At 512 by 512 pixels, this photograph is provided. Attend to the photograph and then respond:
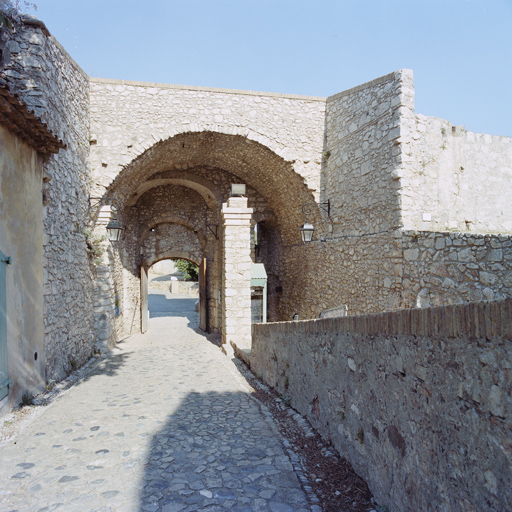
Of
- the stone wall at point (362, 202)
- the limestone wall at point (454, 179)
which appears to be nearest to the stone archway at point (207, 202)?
the stone wall at point (362, 202)

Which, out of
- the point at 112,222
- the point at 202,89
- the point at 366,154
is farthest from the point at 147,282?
the point at 366,154

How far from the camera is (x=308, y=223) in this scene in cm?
858

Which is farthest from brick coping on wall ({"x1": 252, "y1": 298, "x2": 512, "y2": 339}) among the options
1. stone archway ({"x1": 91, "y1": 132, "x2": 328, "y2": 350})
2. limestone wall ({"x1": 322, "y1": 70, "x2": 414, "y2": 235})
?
stone archway ({"x1": 91, "y1": 132, "x2": 328, "y2": 350})

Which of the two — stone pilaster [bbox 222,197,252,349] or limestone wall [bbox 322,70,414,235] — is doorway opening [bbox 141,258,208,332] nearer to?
stone pilaster [bbox 222,197,252,349]

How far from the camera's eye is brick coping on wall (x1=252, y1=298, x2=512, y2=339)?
1.47 m

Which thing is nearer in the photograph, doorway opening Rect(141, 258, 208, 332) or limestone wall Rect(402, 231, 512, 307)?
limestone wall Rect(402, 231, 512, 307)

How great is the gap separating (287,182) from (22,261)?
22.2 feet

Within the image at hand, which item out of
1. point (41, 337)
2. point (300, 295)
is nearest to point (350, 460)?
point (41, 337)

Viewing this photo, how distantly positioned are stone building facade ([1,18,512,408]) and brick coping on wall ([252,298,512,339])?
273 cm

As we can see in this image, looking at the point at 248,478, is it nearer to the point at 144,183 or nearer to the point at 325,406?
the point at 325,406

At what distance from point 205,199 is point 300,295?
443cm

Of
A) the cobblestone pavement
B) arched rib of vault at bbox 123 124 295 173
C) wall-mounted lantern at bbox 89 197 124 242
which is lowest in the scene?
the cobblestone pavement

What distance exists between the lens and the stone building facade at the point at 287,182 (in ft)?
18.3

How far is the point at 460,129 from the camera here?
23.1 feet
